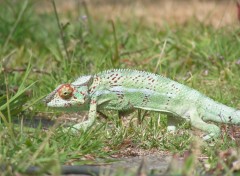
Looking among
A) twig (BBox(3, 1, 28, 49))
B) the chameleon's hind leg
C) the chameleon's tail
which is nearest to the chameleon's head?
the chameleon's hind leg

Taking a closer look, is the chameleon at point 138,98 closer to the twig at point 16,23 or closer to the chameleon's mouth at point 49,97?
the chameleon's mouth at point 49,97

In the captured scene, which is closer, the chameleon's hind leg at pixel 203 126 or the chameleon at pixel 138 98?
the chameleon's hind leg at pixel 203 126

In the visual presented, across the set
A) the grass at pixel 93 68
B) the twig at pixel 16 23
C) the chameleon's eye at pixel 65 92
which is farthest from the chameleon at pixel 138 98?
the twig at pixel 16 23

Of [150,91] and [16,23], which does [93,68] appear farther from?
[150,91]

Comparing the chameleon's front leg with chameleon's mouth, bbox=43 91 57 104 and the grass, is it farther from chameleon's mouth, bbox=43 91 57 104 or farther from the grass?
chameleon's mouth, bbox=43 91 57 104

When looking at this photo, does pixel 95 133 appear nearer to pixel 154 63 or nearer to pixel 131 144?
pixel 131 144

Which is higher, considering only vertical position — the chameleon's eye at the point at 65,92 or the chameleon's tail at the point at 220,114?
the chameleon's eye at the point at 65,92

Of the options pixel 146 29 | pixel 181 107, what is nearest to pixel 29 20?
pixel 146 29
